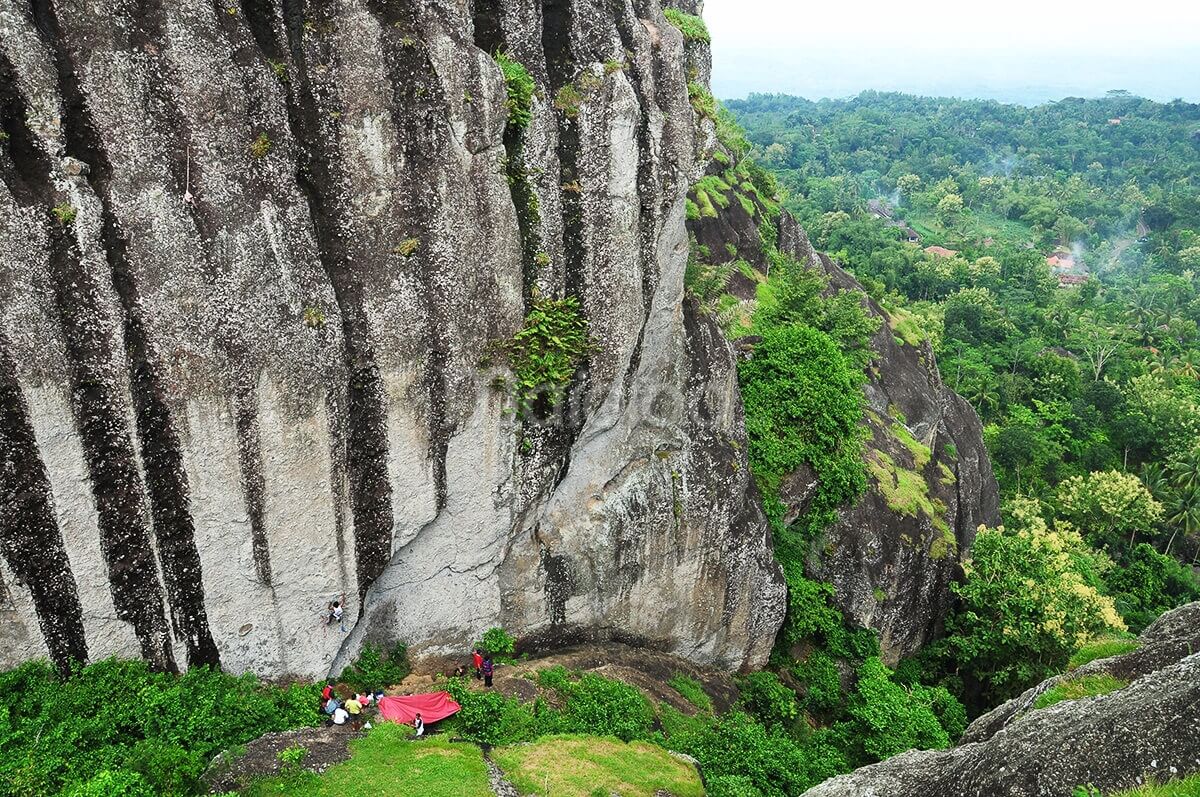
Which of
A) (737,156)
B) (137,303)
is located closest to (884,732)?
(137,303)

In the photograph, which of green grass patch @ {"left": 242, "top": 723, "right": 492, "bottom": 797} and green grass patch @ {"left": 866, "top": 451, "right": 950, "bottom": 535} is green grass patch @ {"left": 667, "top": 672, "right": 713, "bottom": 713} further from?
green grass patch @ {"left": 866, "top": 451, "right": 950, "bottom": 535}

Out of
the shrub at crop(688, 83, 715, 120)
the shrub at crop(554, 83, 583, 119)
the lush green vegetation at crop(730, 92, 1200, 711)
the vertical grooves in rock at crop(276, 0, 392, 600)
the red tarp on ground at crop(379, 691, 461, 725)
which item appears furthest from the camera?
the lush green vegetation at crop(730, 92, 1200, 711)

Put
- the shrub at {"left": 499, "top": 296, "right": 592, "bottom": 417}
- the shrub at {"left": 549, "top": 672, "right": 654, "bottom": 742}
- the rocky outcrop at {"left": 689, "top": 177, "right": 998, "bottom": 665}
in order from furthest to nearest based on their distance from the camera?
the rocky outcrop at {"left": 689, "top": 177, "right": 998, "bottom": 665}, the shrub at {"left": 549, "top": 672, "right": 654, "bottom": 742}, the shrub at {"left": 499, "top": 296, "right": 592, "bottom": 417}

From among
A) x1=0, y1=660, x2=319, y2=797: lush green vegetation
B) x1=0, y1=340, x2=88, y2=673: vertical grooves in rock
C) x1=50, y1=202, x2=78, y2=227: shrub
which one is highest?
x1=50, y1=202, x2=78, y2=227: shrub

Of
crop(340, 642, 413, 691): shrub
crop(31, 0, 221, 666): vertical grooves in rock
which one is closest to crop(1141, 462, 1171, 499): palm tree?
crop(340, 642, 413, 691): shrub

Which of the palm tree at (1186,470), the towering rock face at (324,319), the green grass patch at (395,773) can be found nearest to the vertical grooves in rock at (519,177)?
the towering rock face at (324,319)

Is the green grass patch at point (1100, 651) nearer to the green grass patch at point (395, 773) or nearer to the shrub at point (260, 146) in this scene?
the green grass patch at point (395, 773)

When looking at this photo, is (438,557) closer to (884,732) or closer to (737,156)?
(884,732)
